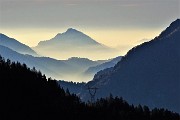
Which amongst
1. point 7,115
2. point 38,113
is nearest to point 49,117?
point 38,113

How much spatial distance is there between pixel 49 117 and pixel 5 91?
1462 centimetres

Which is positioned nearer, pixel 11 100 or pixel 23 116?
pixel 23 116

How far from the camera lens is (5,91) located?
655ft

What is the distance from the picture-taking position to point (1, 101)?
190 meters

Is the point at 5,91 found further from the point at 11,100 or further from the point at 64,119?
the point at 64,119

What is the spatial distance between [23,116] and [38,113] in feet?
38.6

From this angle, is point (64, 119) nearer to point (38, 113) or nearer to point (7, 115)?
point (38, 113)

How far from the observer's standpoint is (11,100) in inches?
7672

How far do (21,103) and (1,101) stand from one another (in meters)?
8.96

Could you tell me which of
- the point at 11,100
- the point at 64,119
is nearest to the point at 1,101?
the point at 11,100

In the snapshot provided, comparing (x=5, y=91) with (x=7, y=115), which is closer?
(x=7, y=115)

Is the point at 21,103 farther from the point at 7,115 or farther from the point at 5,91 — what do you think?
the point at 7,115

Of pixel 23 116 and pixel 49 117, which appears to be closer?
pixel 23 116

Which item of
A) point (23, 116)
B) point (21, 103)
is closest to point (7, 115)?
point (23, 116)
